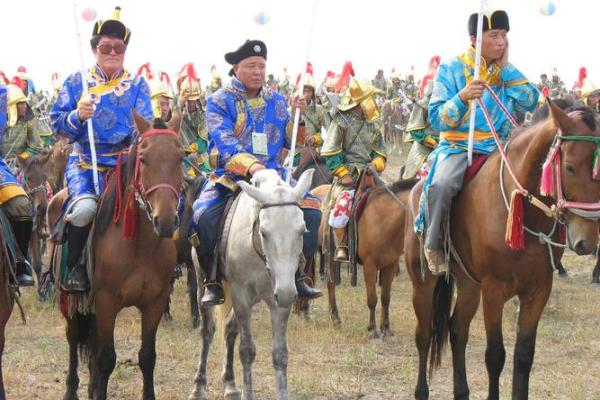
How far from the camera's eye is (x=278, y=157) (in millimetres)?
7621

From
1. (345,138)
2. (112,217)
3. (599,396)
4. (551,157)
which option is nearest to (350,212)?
(345,138)

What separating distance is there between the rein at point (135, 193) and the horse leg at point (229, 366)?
1.46 m

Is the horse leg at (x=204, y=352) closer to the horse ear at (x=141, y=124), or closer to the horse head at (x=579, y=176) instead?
the horse ear at (x=141, y=124)

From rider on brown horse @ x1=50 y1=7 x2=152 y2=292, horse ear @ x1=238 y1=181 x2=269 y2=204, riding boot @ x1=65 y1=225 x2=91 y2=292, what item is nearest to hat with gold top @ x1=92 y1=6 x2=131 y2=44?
rider on brown horse @ x1=50 y1=7 x2=152 y2=292

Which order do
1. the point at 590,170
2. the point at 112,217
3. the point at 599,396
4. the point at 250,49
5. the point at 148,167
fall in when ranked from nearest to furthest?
the point at 590,170 < the point at 148,167 < the point at 112,217 < the point at 250,49 < the point at 599,396

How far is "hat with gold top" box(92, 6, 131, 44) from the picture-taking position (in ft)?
23.3

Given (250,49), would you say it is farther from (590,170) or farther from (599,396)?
(599,396)

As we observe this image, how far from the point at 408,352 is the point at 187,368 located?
2455mm

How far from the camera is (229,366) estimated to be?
7.62 m

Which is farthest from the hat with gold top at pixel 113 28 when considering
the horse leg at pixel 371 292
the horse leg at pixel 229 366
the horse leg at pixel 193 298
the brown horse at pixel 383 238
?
the horse leg at pixel 371 292

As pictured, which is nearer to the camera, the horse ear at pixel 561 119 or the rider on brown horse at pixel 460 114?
the horse ear at pixel 561 119

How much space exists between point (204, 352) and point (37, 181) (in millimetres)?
6338

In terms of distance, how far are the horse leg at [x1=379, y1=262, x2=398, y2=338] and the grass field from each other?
15cm

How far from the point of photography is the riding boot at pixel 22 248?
6.72 meters
